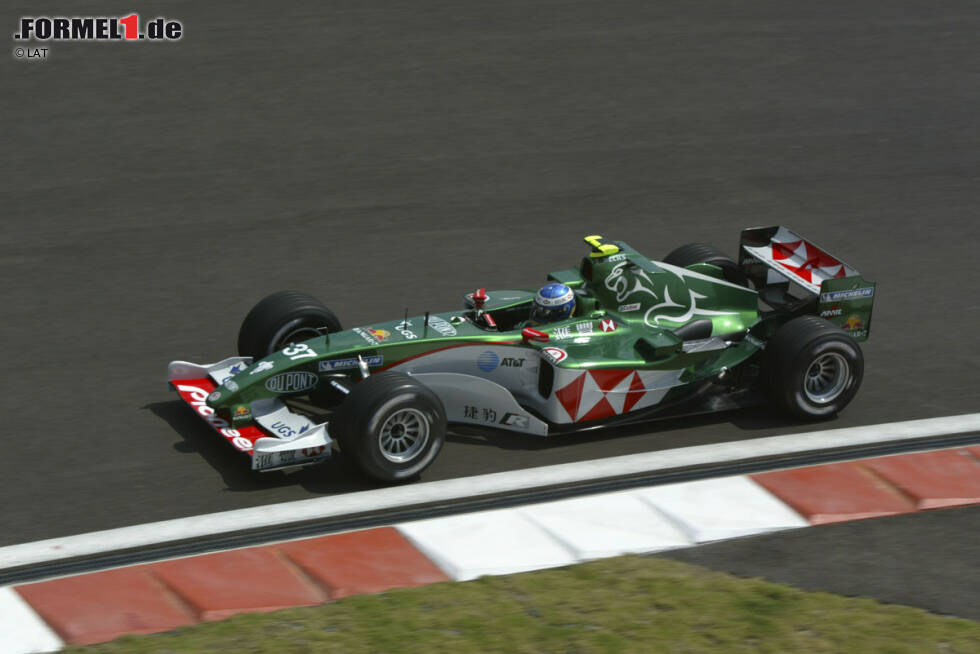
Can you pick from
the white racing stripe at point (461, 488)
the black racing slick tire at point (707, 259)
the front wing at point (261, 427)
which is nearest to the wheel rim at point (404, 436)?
the white racing stripe at point (461, 488)

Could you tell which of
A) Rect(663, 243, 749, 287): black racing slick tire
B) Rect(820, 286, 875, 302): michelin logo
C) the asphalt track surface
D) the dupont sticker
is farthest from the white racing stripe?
Rect(663, 243, 749, 287): black racing slick tire

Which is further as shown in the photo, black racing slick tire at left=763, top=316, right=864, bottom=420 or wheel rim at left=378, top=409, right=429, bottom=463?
black racing slick tire at left=763, top=316, right=864, bottom=420

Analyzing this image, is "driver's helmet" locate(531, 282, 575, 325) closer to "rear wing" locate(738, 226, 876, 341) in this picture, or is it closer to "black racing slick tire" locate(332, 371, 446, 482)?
"black racing slick tire" locate(332, 371, 446, 482)

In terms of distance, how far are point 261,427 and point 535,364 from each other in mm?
2023

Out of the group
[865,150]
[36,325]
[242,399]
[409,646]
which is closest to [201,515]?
[242,399]

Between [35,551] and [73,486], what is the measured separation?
838 millimetres

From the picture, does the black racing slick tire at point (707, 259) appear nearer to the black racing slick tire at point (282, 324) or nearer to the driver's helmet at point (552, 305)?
the driver's helmet at point (552, 305)

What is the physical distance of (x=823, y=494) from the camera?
8.49m

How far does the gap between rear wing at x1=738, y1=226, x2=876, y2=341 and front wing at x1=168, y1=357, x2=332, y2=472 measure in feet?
13.2

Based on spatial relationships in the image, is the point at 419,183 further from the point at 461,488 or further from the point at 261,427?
the point at 461,488

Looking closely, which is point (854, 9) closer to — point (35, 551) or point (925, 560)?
point (925, 560)

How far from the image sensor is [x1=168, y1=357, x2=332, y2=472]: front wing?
8.26 m

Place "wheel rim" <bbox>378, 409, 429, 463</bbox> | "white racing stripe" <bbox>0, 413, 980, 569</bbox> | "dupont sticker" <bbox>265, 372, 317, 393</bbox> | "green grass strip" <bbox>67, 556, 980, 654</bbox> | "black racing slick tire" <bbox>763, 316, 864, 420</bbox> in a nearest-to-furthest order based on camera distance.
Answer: "green grass strip" <bbox>67, 556, 980, 654</bbox> → "white racing stripe" <bbox>0, 413, 980, 569</bbox> → "wheel rim" <bbox>378, 409, 429, 463</bbox> → "dupont sticker" <bbox>265, 372, 317, 393</bbox> → "black racing slick tire" <bbox>763, 316, 864, 420</bbox>

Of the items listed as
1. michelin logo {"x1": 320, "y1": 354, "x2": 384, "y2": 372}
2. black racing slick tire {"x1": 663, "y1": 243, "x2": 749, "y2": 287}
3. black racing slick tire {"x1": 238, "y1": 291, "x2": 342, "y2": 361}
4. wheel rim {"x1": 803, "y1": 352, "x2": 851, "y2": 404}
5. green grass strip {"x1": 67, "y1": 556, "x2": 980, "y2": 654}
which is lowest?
green grass strip {"x1": 67, "y1": 556, "x2": 980, "y2": 654}
